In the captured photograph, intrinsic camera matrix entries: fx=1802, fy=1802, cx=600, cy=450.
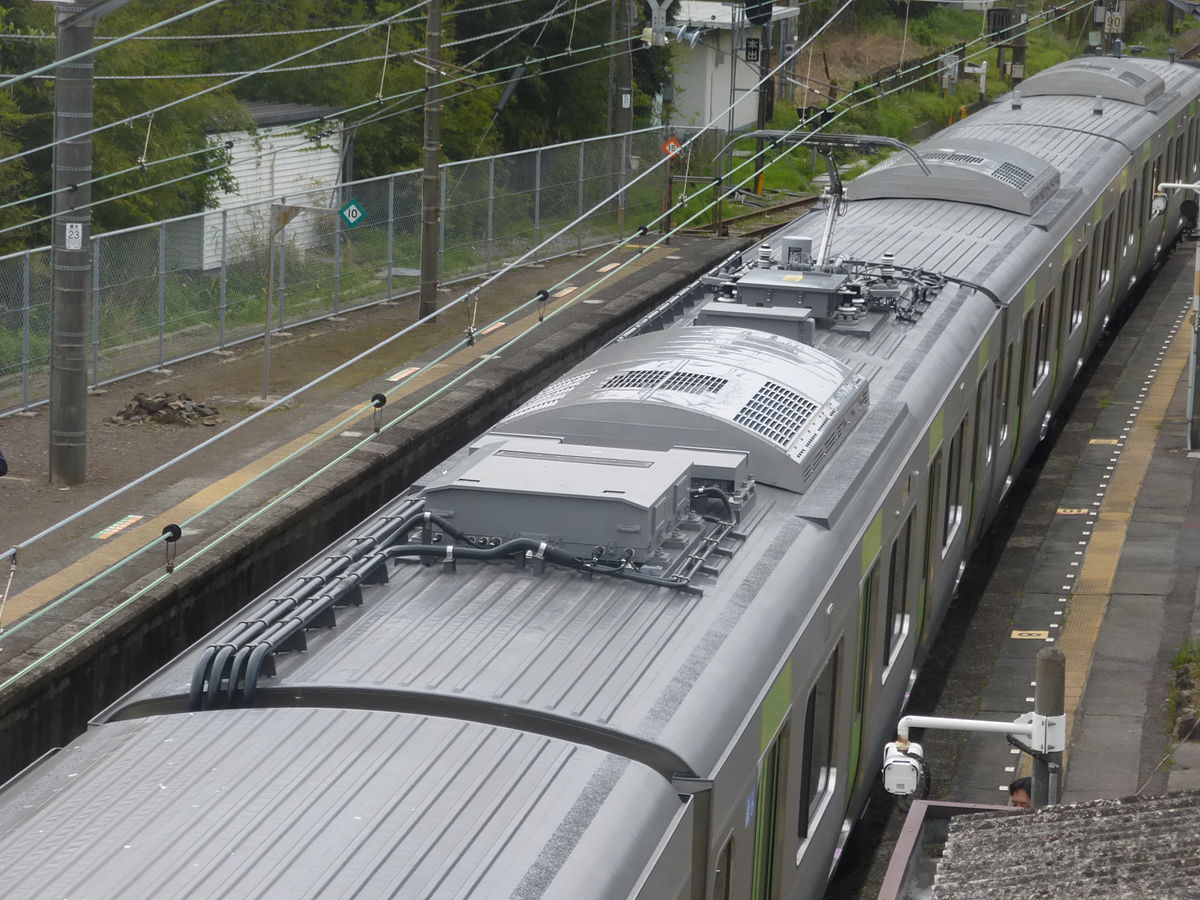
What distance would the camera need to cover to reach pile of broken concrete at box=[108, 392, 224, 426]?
57.1 feet

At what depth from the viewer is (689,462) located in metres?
8.41

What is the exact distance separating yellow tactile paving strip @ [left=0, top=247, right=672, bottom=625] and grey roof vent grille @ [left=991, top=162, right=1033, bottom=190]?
581 centimetres

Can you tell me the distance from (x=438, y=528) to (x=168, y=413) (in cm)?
1007

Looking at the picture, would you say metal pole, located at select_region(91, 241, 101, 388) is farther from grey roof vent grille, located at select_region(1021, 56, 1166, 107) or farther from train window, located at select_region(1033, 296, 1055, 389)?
grey roof vent grille, located at select_region(1021, 56, 1166, 107)

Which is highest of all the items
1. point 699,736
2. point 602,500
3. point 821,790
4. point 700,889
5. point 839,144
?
point 839,144

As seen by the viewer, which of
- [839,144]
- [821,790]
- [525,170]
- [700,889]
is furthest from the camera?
[525,170]

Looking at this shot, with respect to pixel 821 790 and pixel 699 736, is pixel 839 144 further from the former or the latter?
pixel 699 736

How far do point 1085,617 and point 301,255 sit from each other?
37.1 feet

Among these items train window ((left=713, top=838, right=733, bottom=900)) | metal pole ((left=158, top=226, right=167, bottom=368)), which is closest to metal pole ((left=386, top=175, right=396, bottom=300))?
metal pole ((left=158, top=226, right=167, bottom=368))

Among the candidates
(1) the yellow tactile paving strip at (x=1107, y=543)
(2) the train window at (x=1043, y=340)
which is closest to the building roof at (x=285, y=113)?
(1) the yellow tactile paving strip at (x=1107, y=543)

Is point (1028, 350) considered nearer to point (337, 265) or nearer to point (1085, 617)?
point (1085, 617)

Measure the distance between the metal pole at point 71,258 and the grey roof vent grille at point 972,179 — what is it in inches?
296

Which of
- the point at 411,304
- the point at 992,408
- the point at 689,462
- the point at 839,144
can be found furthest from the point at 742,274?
the point at 411,304

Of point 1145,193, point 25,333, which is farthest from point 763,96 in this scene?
point 25,333
